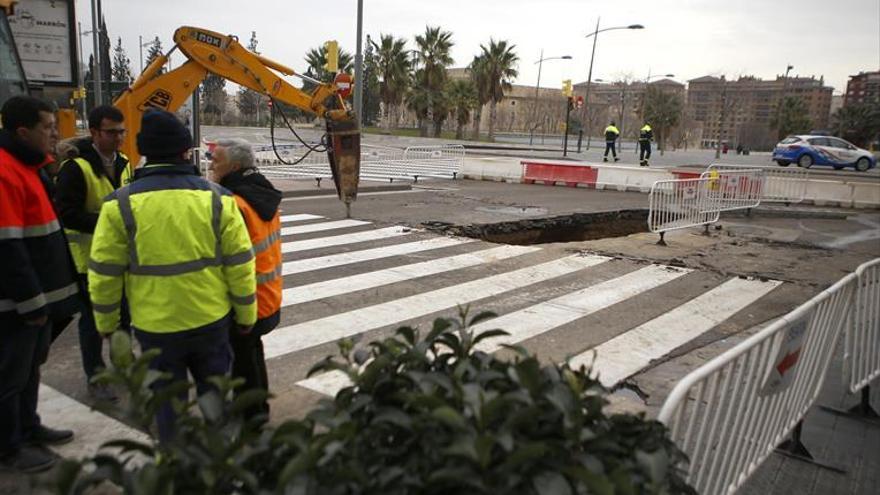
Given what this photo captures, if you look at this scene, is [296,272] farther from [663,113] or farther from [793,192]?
[663,113]

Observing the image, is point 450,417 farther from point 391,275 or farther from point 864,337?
point 391,275

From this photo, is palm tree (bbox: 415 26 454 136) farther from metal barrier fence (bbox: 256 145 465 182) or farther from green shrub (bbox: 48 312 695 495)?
green shrub (bbox: 48 312 695 495)

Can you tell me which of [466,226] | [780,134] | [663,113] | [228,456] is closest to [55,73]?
[466,226]

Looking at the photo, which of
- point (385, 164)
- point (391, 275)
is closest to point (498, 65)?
point (385, 164)

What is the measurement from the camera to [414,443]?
1.58 meters

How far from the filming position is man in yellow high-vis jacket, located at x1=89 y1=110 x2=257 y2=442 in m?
2.98

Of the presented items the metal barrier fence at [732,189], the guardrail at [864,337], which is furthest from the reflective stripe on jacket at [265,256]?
the metal barrier fence at [732,189]

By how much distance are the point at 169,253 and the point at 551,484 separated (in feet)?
7.36

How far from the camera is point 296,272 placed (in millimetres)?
8055

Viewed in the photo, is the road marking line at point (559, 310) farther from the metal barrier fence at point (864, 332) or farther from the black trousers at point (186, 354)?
the metal barrier fence at point (864, 332)

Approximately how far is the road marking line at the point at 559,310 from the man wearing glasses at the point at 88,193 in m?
1.44

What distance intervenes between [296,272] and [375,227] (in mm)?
3395

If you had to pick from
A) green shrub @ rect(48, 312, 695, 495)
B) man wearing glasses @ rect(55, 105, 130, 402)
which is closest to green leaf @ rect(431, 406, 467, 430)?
green shrub @ rect(48, 312, 695, 495)

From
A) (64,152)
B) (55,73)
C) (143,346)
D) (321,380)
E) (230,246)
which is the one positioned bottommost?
(321,380)
